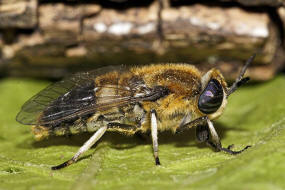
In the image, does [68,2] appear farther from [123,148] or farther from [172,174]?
[172,174]

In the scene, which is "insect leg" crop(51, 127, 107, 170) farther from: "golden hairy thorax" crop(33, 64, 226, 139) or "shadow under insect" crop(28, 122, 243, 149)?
"shadow under insect" crop(28, 122, 243, 149)

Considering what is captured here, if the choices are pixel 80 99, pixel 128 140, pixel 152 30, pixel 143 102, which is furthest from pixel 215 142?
pixel 152 30

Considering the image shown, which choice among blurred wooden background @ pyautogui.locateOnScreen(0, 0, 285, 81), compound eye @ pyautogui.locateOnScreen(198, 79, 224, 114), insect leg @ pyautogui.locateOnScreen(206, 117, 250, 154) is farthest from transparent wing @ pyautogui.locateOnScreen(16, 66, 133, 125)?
blurred wooden background @ pyautogui.locateOnScreen(0, 0, 285, 81)

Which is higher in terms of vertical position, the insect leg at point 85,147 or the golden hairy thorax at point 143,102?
the golden hairy thorax at point 143,102

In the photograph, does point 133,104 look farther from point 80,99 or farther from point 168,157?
point 168,157

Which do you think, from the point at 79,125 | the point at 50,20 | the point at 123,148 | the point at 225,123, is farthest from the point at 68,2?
the point at 225,123

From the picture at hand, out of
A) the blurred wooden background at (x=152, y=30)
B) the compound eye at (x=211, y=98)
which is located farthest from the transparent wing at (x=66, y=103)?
the blurred wooden background at (x=152, y=30)

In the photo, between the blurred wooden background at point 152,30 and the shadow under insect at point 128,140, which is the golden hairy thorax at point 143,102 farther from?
the blurred wooden background at point 152,30
